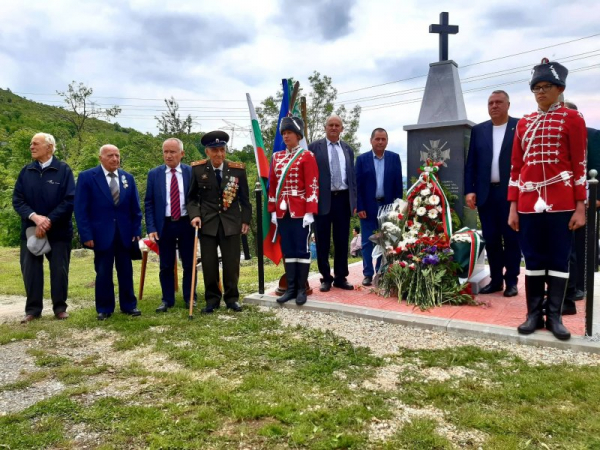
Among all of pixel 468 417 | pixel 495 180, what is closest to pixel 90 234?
pixel 468 417

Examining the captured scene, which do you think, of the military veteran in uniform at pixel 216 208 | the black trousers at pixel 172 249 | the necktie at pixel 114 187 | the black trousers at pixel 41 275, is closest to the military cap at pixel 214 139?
the military veteran in uniform at pixel 216 208

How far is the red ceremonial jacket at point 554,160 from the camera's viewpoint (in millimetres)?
3635

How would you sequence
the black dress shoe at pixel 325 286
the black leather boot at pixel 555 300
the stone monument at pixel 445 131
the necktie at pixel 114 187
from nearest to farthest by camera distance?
the black leather boot at pixel 555 300, the necktie at pixel 114 187, the stone monument at pixel 445 131, the black dress shoe at pixel 325 286

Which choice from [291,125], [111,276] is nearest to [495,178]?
[291,125]

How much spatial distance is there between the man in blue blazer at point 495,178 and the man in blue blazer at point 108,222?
368 centimetres

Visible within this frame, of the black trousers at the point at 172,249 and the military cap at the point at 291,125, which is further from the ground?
the military cap at the point at 291,125

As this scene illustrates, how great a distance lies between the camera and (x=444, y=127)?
5430 mm

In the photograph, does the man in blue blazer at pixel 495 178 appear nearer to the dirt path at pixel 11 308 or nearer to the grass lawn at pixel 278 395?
the grass lawn at pixel 278 395

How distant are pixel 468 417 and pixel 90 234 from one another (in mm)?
3896

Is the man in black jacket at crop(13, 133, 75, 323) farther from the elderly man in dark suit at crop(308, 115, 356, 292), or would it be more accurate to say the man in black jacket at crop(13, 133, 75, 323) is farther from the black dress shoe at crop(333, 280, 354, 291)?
→ the black dress shoe at crop(333, 280, 354, 291)

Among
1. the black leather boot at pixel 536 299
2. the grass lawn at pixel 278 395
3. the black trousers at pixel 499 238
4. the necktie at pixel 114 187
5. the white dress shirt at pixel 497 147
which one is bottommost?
the grass lawn at pixel 278 395

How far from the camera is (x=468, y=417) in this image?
2494mm

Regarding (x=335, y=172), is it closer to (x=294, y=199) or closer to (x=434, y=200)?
(x=294, y=199)

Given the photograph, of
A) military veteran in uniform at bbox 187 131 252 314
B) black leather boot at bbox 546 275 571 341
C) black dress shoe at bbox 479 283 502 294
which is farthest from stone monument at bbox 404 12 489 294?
military veteran in uniform at bbox 187 131 252 314
